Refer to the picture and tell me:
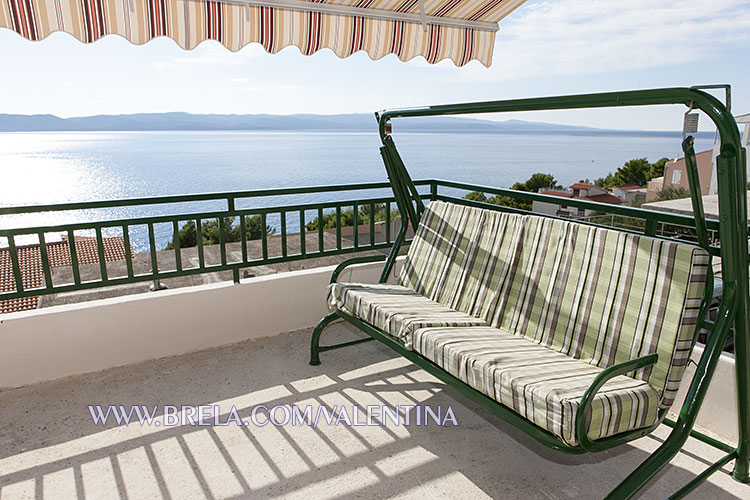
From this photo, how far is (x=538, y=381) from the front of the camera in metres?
1.76

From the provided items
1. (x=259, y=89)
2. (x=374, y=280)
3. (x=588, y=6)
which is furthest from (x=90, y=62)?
(x=374, y=280)

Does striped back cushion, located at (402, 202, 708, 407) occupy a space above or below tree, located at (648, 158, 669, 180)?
above

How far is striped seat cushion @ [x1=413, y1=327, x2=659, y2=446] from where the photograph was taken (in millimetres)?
1590

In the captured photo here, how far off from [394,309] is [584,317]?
919 millimetres

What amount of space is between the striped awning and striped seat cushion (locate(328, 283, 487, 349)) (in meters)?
1.75

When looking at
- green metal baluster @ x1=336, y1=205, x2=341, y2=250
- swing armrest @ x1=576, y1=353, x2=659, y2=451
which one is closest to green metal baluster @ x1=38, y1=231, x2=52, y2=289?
green metal baluster @ x1=336, y1=205, x2=341, y2=250

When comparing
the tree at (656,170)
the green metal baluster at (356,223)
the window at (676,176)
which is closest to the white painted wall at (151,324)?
the green metal baluster at (356,223)

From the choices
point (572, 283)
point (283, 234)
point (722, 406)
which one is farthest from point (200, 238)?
point (722, 406)

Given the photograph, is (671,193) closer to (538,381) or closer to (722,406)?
(722,406)

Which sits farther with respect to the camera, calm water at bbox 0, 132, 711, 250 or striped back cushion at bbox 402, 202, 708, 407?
calm water at bbox 0, 132, 711, 250

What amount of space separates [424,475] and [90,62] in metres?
Result: 89.9

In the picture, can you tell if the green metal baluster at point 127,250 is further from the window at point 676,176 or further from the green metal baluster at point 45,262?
the window at point 676,176

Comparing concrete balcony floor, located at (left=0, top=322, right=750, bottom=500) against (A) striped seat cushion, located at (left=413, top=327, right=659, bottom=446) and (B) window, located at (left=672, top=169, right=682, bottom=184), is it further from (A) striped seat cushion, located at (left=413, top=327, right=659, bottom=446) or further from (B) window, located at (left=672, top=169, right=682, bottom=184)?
(B) window, located at (left=672, top=169, right=682, bottom=184)

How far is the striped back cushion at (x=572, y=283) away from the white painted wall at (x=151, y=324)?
0.97 metres
